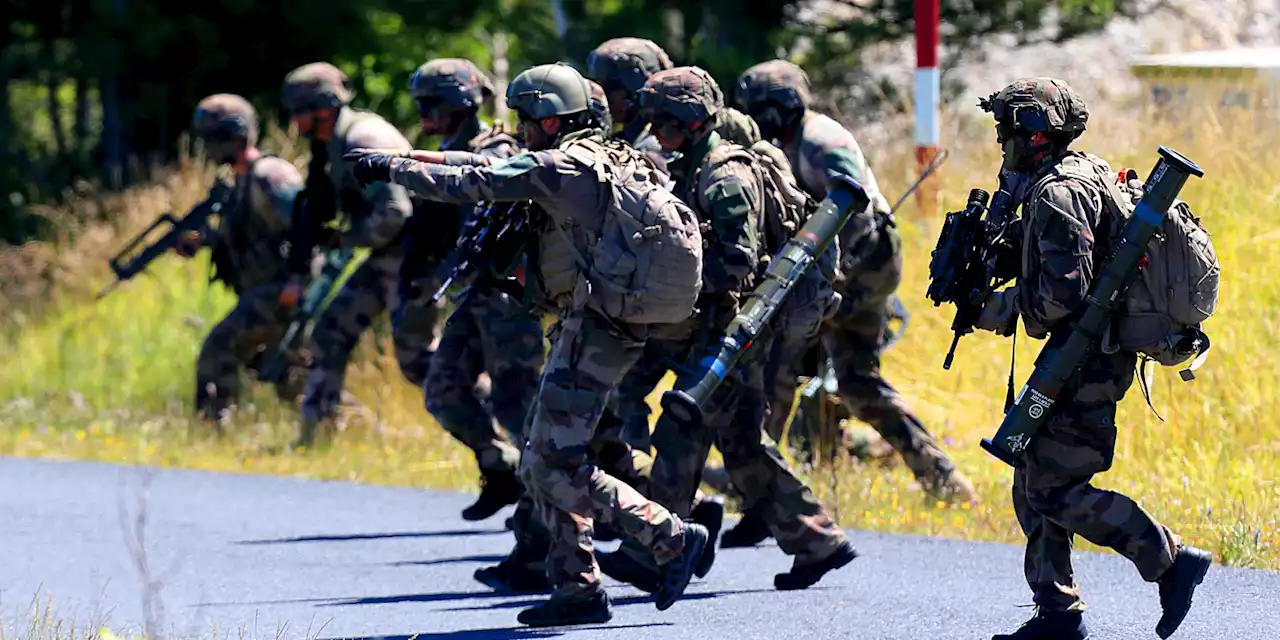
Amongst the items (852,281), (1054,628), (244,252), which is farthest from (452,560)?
(244,252)

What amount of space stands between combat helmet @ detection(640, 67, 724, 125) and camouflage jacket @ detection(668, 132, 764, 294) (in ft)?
0.53

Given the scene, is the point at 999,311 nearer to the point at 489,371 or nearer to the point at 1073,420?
the point at 1073,420

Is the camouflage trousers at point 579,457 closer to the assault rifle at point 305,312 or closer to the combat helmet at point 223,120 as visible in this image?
the assault rifle at point 305,312

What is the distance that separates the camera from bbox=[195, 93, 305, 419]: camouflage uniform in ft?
40.7

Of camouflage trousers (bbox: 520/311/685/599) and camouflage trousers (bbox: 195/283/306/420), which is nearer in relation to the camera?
camouflage trousers (bbox: 520/311/685/599)

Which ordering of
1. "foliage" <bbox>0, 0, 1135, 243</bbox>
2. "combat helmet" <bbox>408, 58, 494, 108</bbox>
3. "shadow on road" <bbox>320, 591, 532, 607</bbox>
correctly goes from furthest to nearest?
1. "foliage" <bbox>0, 0, 1135, 243</bbox>
2. "combat helmet" <bbox>408, 58, 494, 108</bbox>
3. "shadow on road" <bbox>320, 591, 532, 607</bbox>

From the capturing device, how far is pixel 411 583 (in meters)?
8.59

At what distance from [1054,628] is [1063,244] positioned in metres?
1.27

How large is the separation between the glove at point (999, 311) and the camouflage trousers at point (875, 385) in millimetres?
3040

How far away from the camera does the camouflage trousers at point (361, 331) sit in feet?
35.5

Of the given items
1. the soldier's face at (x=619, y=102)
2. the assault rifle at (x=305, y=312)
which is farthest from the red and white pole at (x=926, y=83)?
the soldier's face at (x=619, y=102)

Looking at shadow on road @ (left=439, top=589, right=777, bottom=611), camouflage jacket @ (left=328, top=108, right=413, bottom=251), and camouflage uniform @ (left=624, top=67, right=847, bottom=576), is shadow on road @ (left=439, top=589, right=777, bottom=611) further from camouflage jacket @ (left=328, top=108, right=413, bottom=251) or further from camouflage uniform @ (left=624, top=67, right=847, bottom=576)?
camouflage jacket @ (left=328, top=108, right=413, bottom=251)

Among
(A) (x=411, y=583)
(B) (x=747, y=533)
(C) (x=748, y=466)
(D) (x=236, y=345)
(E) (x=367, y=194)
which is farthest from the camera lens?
(D) (x=236, y=345)

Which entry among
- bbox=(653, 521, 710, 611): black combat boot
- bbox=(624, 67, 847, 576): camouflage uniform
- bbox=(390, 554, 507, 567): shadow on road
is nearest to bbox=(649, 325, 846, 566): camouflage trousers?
bbox=(624, 67, 847, 576): camouflage uniform
